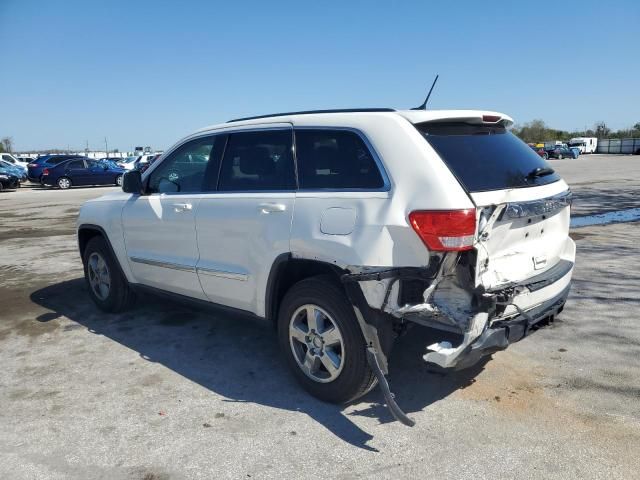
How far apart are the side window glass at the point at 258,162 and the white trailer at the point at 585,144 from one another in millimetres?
75326

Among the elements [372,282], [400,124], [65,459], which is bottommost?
[65,459]

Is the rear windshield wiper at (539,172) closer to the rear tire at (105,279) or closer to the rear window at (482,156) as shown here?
the rear window at (482,156)

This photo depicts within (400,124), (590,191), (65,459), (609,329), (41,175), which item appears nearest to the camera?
(65,459)

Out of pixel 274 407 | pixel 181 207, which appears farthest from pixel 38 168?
pixel 274 407

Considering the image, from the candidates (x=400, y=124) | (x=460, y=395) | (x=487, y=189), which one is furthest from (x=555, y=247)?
(x=400, y=124)

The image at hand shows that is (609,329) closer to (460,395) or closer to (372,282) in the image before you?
(460,395)

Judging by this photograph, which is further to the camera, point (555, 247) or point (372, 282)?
point (555, 247)

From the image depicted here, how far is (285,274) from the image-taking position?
365 centimetres

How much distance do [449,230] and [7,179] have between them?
29260mm

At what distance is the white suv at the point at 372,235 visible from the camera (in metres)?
2.93

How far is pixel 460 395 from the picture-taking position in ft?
11.7

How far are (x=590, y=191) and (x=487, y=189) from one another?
16.9 m

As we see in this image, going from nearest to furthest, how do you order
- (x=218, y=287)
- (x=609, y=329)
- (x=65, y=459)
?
(x=65, y=459) < (x=218, y=287) < (x=609, y=329)

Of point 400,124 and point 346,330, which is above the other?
point 400,124
